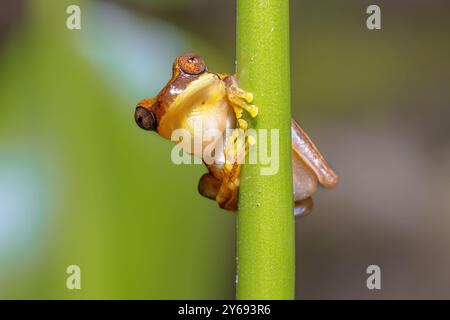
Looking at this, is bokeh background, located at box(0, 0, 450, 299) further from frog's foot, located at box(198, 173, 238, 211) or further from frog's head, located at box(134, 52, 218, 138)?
frog's head, located at box(134, 52, 218, 138)

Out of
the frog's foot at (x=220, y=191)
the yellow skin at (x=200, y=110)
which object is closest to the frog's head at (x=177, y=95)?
the yellow skin at (x=200, y=110)

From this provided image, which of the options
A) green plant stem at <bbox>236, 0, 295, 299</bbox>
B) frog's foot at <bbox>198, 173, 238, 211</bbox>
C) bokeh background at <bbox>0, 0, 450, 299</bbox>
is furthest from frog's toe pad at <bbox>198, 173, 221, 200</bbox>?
bokeh background at <bbox>0, 0, 450, 299</bbox>

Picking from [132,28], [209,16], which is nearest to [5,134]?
[132,28]

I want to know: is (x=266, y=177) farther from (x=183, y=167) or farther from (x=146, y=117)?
(x=183, y=167)

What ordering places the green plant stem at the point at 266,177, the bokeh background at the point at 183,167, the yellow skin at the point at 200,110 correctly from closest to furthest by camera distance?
the green plant stem at the point at 266,177 → the yellow skin at the point at 200,110 → the bokeh background at the point at 183,167

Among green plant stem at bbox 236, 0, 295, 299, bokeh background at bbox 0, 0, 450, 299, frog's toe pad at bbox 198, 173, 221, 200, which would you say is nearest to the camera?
green plant stem at bbox 236, 0, 295, 299

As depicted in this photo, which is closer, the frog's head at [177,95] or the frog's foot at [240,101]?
the frog's foot at [240,101]

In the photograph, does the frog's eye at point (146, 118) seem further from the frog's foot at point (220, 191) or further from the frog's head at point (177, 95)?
the frog's foot at point (220, 191)

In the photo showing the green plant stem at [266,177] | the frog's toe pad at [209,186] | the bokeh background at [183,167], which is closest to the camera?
the green plant stem at [266,177]
